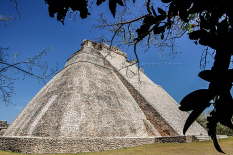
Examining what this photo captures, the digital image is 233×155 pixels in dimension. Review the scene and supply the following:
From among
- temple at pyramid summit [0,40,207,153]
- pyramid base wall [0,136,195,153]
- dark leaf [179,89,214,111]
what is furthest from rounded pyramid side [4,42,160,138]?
dark leaf [179,89,214,111]

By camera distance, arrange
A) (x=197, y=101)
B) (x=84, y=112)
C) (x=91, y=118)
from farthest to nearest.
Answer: (x=84, y=112) < (x=91, y=118) < (x=197, y=101)

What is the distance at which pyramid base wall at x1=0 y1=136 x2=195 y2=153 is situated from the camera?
43.8 feet

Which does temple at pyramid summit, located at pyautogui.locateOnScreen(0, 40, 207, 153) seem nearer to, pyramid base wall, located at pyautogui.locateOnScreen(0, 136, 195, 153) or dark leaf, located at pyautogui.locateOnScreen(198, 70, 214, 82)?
pyramid base wall, located at pyautogui.locateOnScreen(0, 136, 195, 153)

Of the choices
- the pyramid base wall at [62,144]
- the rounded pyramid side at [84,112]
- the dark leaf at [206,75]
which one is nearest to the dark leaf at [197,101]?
the dark leaf at [206,75]

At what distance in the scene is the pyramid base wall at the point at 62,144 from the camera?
13.3 m

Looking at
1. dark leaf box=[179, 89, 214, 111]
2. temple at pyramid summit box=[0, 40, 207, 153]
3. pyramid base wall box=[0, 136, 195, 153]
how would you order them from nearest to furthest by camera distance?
dark leaf box=[179, 89, 214, 111] < pyramid base wall box=[0, 136, 195, 153] < temple at pyramid summit box=[0, 40, 207, 153]

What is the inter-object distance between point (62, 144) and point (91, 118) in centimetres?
414

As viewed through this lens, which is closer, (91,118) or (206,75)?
(206,75)


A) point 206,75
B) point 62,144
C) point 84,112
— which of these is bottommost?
point 62,144

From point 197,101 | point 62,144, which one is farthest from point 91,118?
point 197,101

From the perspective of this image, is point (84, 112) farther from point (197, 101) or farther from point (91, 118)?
point (197, 101)

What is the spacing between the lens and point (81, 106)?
1784cm

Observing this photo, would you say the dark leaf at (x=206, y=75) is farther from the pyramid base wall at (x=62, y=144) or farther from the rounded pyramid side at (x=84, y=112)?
the rounded pyramid side at (x=84, y=112)

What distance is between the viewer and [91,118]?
17.2m
